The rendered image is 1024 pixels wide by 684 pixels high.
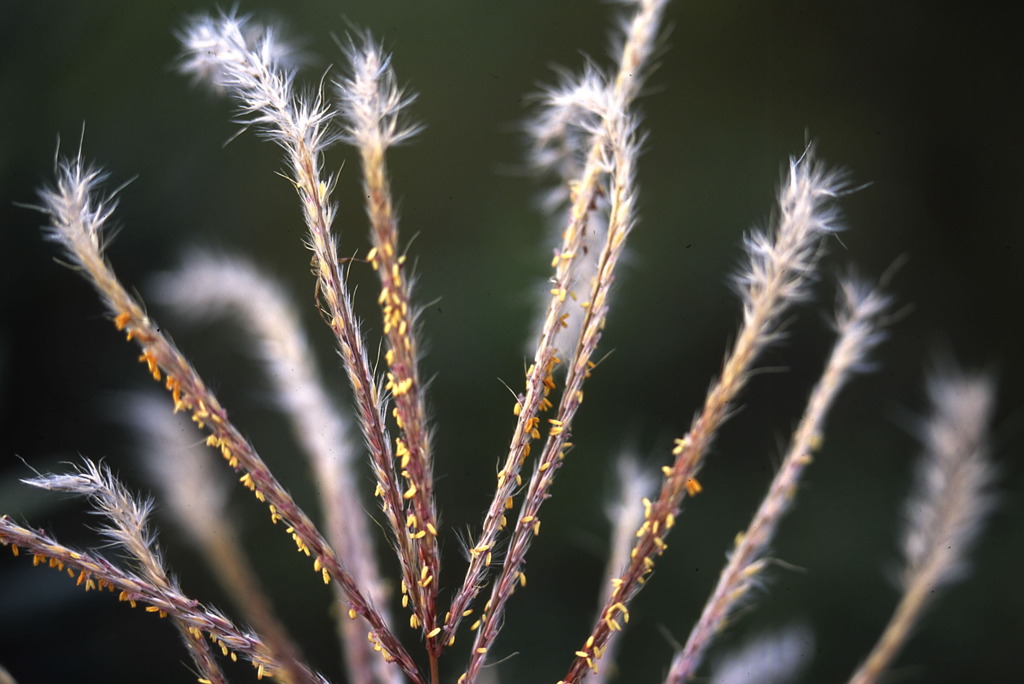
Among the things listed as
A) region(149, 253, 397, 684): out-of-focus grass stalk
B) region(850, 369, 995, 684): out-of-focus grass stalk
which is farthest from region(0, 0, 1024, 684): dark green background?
region(850, 369, 995, 684): out-of-focus grass stalk

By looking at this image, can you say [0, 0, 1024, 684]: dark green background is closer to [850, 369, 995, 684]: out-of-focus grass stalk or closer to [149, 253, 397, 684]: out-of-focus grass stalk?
[149, 253, 397, 684]: out-of-focus grass stalk

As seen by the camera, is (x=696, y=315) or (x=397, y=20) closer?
(x=397, y=20)

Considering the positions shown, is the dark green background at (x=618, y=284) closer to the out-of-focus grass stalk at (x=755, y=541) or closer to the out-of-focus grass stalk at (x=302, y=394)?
the out-of-focus grass stalk at (x=302, y=394)

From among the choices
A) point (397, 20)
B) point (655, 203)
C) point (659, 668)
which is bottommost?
point (659, 668)

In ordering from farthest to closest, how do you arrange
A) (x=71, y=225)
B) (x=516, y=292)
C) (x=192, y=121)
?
(x=516, y=292) → (x=192, y=121) → (x=71, y=225)

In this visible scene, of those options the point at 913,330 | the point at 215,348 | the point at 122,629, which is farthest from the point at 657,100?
the point at 122,629

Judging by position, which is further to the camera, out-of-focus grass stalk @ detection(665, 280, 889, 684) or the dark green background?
the dark green background

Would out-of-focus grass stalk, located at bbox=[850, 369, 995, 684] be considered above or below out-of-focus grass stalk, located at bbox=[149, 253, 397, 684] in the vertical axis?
below

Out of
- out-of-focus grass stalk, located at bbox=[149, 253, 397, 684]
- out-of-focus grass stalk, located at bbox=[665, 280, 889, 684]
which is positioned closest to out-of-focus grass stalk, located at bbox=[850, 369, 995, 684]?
out-of-focus grass stalk, located at bbox=[665, 280, 889, 684]

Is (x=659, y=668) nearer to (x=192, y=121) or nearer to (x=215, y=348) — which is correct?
(x=215, y=348)
